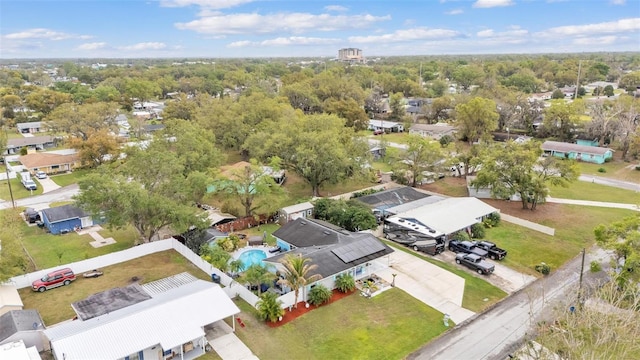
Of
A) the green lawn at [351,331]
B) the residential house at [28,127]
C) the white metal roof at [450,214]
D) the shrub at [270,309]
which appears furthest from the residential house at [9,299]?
the residential house at [28,127]

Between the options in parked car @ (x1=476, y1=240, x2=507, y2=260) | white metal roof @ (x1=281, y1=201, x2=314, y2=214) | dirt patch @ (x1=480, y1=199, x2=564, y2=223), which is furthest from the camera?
dirt patch @ (x1=480, y1=199, x2=564, y2=223)

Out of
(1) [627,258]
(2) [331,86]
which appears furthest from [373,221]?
(2) [331,86]

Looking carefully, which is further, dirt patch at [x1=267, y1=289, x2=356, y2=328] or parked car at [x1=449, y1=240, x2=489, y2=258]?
parked car at [x1=449, y1=240, x2=489, y2=258]

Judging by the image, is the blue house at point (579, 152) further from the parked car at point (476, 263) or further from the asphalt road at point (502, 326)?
the parked car at point (476, 263)

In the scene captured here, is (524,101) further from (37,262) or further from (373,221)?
(37,262)

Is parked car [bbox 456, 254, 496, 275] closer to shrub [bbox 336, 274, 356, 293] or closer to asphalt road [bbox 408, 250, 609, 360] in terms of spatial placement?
asphalt road [bbox 408, 250, 609, 360]

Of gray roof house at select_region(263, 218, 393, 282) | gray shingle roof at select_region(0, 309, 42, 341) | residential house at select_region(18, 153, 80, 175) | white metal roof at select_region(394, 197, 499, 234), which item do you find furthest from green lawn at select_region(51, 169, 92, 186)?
white metal roof at select_region(394, 197, 499, 234)

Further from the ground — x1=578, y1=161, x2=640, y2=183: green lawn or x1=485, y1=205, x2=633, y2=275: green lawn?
x1=578, y1=161, x2=640, y2=183: green lawn
